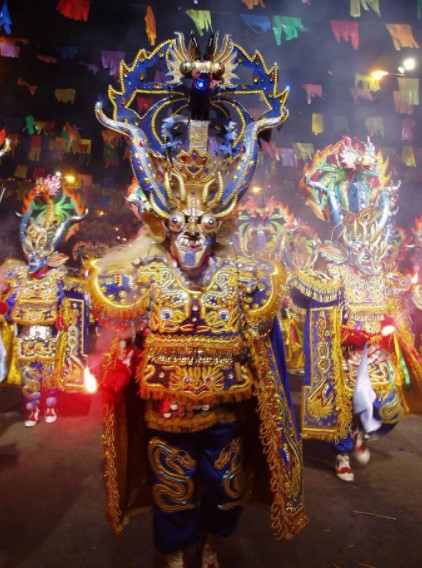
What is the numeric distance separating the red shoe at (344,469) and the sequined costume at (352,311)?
0.14 meters

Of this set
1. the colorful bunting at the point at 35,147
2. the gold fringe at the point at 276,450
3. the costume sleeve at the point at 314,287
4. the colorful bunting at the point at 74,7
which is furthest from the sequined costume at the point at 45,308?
the colorful bunting at the point at 35,147

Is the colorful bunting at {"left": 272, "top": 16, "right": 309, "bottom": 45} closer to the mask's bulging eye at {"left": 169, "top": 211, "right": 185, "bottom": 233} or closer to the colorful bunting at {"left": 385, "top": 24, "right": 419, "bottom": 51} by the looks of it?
the colorful bunting at {"left": 385, "top": 24, "right": 419, "bottom": 51}

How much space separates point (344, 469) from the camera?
3697 millimetres

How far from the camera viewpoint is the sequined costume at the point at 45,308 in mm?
4840

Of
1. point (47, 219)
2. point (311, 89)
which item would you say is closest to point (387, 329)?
point (47, 219)

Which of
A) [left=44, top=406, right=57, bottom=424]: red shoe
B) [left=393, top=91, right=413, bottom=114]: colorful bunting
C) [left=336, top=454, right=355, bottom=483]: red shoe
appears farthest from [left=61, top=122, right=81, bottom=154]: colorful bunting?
[left=336, top=454, right=355, bottom=483]: red shoe

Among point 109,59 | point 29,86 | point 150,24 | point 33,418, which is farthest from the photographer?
point 29,86

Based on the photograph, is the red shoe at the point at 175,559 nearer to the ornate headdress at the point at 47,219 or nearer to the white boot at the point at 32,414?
the white boot at the point at 32,414

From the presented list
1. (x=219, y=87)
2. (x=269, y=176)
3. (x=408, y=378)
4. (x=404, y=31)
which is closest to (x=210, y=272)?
(x=219, y=87)

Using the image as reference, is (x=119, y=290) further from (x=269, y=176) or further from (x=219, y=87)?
(x=269, y=176)

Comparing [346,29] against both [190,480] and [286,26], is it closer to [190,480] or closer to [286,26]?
[286,26]

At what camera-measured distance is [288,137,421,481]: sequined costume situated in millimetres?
3574

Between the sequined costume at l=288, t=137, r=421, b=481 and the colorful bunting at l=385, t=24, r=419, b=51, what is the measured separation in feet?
15.3

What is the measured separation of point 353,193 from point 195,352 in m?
3.01
